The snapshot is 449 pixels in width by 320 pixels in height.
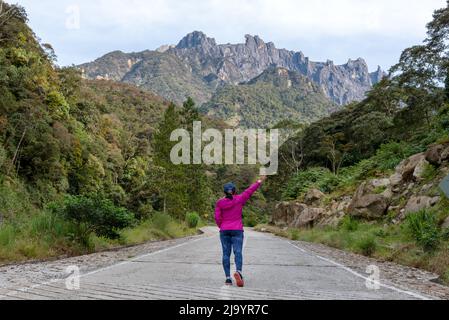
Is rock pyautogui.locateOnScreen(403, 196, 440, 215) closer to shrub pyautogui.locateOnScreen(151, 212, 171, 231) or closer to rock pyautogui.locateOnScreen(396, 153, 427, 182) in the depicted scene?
rock pyautogui.locateOnScreen(396, 153, 427, 182)

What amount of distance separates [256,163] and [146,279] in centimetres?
9990

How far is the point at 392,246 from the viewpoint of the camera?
15648 mm

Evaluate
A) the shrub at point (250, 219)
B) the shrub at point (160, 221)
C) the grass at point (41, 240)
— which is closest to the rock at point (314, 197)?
the shrub at point (160, 221)

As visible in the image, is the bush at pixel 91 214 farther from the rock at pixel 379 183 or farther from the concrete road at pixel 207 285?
the rock at pixel 379 183

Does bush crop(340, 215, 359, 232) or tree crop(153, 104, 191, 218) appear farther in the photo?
tree crop(153, 104, 191, 218)

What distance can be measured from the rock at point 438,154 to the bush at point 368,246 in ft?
19.1

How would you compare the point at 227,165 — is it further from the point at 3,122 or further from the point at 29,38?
the point at 3,122

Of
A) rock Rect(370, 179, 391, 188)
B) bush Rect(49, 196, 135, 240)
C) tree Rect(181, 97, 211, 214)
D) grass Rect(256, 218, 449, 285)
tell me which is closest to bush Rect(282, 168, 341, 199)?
tree Rect(181, 97, 211, 214)

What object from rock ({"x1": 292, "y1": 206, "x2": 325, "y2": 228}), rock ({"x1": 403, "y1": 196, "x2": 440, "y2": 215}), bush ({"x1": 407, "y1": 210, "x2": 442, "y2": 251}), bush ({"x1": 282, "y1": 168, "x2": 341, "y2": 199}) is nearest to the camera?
bush ({"x1": 407, "y1": 210, "x2": 442, "y2": 251})

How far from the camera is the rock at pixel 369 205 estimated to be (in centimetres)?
2318

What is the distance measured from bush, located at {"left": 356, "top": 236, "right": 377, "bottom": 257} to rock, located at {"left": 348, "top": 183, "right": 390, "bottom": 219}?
5996 mm

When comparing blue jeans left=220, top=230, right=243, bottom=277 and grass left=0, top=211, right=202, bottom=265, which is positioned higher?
blue jeans left=220, top=230, right=243, bottom=277

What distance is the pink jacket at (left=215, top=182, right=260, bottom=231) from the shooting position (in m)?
8.09
